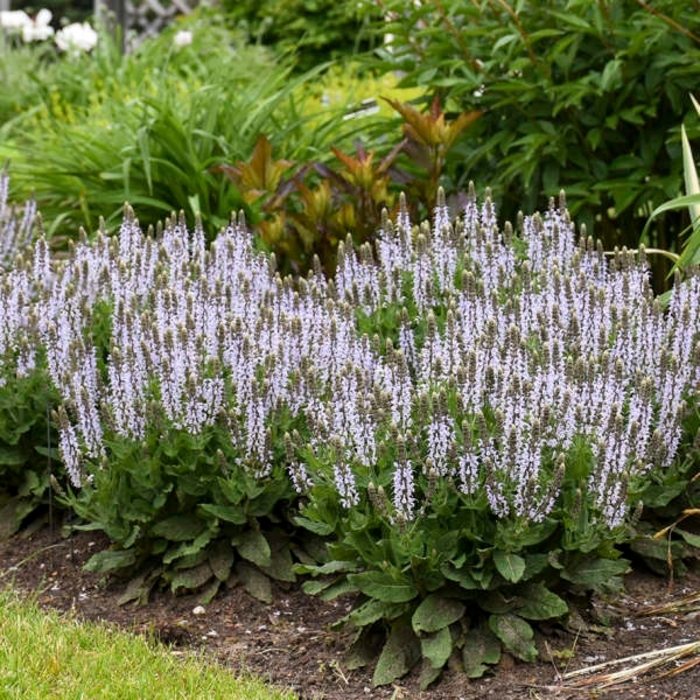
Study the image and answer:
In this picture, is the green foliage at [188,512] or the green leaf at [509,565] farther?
the green foliage at [188,512]

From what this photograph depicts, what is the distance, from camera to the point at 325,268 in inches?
234

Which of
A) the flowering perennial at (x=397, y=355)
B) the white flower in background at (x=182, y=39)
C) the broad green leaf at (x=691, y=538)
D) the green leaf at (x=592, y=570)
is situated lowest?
the broad green leaf at (x=691, y=538)

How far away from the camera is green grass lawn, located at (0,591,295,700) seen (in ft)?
11.6

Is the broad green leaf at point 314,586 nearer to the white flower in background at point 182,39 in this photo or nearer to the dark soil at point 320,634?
the dark soil at point 320,634

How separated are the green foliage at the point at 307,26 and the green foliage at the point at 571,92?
8.38 m

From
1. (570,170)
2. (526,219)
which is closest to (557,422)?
(526,219)

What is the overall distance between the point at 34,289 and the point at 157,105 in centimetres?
236

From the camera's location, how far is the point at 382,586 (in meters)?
3.63

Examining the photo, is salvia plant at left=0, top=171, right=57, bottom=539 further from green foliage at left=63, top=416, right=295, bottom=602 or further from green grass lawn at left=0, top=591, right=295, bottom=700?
green grass lawn at left=0, top=591, right=295, bottom=700

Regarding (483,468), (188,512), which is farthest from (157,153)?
(483,468)

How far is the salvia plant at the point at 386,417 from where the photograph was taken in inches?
143

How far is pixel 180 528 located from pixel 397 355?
3.65 ft

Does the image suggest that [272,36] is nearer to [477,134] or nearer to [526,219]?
[477,134]

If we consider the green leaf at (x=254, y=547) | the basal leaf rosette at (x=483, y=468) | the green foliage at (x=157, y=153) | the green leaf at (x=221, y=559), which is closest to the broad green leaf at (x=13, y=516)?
the green leaf at (x=221, y=559)
